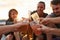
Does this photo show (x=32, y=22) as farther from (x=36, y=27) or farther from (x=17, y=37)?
(x=17, y=37)

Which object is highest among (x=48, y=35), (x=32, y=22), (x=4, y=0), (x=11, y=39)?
(x=4, y=0)

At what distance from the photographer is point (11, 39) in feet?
8.54

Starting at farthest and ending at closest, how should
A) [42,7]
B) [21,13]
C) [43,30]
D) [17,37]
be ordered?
[21,13] < [42,7] < [17,37] < [43,30]

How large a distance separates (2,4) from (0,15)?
25cm

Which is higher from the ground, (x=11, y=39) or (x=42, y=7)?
(x=42, y=7)

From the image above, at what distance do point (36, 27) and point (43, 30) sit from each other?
0.11m

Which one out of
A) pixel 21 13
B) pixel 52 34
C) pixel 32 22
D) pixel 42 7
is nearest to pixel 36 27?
pixel 32 22

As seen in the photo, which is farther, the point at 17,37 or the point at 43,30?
the point at 17,37

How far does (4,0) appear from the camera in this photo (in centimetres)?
404

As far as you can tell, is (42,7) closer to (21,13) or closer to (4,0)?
(21,13)

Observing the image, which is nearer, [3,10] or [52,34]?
[52,34]

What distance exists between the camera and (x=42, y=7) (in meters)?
2.96

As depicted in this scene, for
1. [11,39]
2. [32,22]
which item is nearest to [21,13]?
[11,39]

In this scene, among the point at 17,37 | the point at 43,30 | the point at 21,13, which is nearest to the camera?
the point at 43,30
